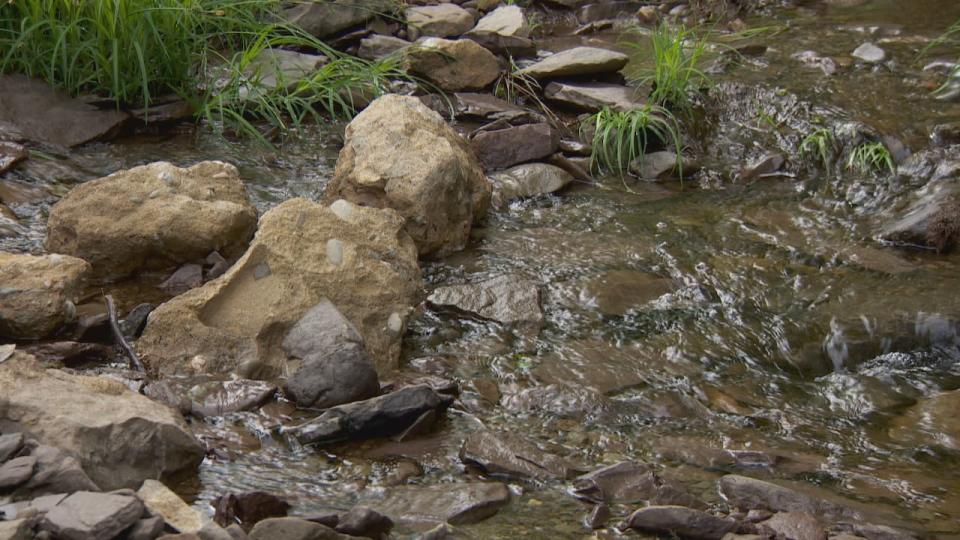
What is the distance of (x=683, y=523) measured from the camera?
2514 mm

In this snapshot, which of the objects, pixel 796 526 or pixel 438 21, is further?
pixel 438 21

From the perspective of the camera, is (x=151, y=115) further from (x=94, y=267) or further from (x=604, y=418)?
(x=604, y=418)

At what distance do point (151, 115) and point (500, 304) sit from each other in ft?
7.68

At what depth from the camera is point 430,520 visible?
2.53 m

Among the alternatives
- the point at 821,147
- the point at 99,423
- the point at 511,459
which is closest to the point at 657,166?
the point at 821,147

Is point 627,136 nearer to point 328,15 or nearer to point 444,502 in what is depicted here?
point 328,15

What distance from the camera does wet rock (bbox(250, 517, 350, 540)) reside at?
2252mm

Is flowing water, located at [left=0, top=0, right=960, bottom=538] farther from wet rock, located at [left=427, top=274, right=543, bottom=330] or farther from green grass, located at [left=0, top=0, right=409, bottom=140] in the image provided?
green grass, located at [left=0, top=0, right=409, bottom=140]

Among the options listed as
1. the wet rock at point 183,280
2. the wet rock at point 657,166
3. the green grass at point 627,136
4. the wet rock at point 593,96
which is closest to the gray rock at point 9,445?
the wet rock at point 183,280

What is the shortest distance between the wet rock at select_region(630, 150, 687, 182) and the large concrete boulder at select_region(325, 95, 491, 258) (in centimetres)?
109

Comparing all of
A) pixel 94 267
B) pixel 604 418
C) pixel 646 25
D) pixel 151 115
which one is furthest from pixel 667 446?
pixel 646 25

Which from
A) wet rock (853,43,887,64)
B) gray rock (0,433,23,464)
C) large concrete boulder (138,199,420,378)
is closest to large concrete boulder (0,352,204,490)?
gray rock (0,433,23,464)

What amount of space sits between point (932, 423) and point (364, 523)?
71.9 inches

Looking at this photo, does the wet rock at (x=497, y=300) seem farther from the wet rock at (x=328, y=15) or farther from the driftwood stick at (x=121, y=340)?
the wet rock at (x=328, y=15)
